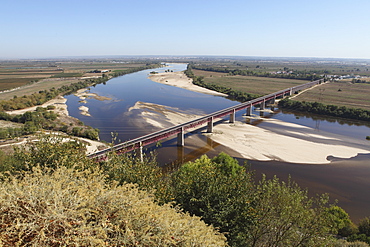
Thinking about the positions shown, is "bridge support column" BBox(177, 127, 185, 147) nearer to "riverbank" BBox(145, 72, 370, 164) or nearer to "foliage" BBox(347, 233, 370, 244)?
"riverbank" BBox(145, 72, 370, 164)

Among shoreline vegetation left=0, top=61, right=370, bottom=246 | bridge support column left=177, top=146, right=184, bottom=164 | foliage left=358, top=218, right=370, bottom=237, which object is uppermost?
shoreline vegetation left=0, top=61, right=370, bottom=246

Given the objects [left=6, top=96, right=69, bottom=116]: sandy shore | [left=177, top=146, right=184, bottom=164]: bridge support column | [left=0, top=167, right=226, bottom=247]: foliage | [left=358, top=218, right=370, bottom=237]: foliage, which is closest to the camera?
[left=0, top=167, right=226, bottom=247]: foliage

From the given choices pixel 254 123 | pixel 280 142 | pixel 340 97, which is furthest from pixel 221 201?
pixel 340 97

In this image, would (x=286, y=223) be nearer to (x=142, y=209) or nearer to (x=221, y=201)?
(x=221, y=201)

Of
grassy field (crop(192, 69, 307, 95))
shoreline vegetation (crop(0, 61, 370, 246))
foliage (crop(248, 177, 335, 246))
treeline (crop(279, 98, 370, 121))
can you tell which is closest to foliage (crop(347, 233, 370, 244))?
shoreline vegetation (crop(0, 61, 370, 246))

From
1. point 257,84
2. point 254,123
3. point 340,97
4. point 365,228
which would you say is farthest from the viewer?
point 257,84

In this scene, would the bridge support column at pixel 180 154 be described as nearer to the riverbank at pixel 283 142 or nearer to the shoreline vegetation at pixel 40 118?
the riverbank at pixel 283 142

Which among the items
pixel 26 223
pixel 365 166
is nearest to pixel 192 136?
Result: pixel 365 166
